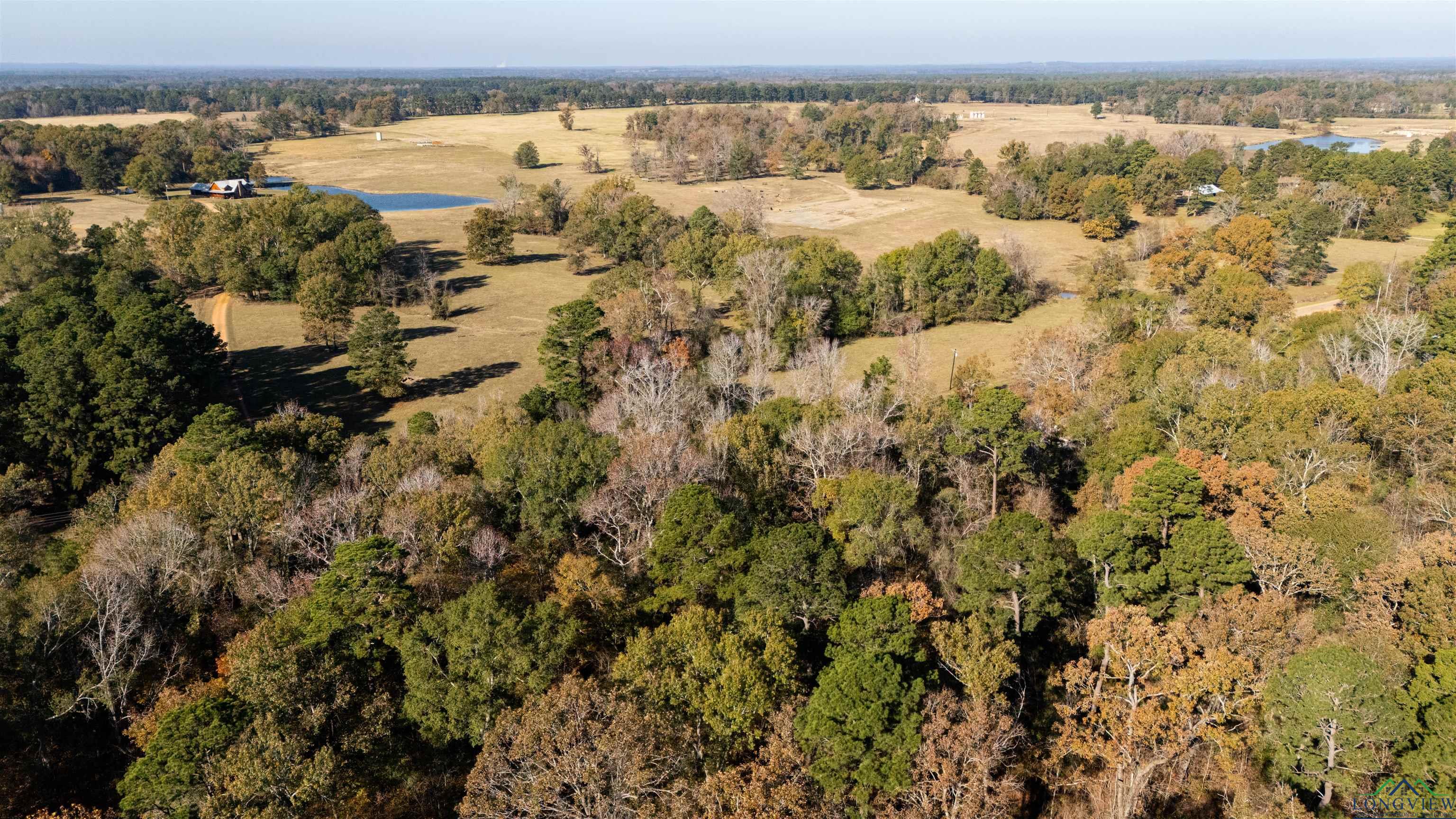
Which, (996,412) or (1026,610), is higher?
(996,412)

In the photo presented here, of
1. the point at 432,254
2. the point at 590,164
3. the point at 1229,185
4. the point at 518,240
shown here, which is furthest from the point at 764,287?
the point at 590,164

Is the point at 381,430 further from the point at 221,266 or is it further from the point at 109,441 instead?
the point at 221,266

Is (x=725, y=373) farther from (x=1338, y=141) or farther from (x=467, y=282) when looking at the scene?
(x=1338, y=141)

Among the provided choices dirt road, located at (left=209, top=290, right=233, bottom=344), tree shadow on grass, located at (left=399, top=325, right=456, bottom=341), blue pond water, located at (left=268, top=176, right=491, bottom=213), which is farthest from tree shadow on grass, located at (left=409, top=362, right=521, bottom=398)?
blue pond water, located at (left=268, top=176, right=491, bottom=213)

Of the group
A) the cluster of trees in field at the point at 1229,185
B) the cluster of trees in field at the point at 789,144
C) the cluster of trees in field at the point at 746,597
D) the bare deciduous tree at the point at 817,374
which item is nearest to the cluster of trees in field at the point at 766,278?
the bare deciduous tree at the point at 817,374

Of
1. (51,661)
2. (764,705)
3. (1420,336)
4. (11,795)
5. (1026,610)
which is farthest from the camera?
(1420,336)

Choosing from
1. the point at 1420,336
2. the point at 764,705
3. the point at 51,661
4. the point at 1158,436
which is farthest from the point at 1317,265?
the point at 51,661
